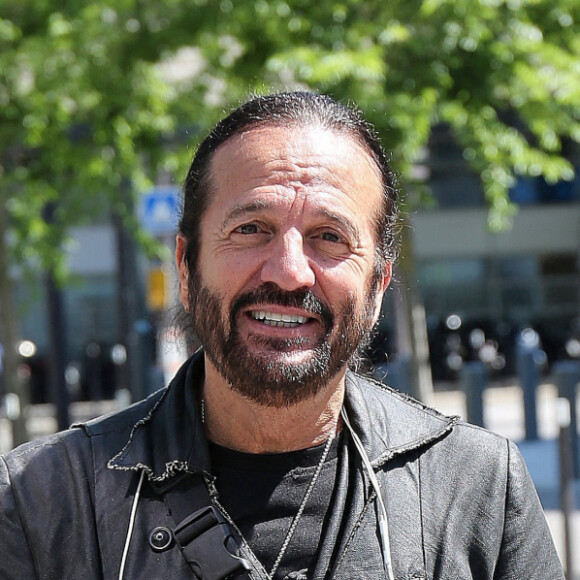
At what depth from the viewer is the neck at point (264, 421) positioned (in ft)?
6.63

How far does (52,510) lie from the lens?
1899 mm

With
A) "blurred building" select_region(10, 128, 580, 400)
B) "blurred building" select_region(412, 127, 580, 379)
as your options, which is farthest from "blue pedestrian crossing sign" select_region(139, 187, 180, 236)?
"blurred building" select_region(412, 127, 580, 379)

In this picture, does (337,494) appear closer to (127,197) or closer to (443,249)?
(127,197)

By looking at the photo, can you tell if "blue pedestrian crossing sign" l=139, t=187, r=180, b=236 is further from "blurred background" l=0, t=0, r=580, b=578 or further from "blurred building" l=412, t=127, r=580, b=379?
"blurred building" l=412, t=127, r=580, b=379

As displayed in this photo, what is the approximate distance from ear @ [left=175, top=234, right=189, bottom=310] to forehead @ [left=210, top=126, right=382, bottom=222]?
0.54 ft

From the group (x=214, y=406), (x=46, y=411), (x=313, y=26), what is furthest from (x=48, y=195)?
(x=46, y=411)

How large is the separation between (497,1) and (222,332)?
562 cm

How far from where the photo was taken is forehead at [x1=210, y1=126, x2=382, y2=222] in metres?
2.03

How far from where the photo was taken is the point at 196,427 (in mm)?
2043

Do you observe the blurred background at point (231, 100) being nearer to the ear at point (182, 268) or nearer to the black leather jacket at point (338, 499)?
the ear at point (182, 268)

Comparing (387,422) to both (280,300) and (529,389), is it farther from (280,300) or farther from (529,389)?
(529,389)

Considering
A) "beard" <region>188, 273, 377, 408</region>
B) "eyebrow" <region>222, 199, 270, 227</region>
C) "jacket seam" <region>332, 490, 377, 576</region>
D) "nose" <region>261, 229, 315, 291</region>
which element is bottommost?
"jacket seam" <region>332, 490, 377, 576</region>

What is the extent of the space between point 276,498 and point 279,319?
34 cm

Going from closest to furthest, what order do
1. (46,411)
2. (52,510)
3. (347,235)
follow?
(52,510) < (347,235) < (46,411)
